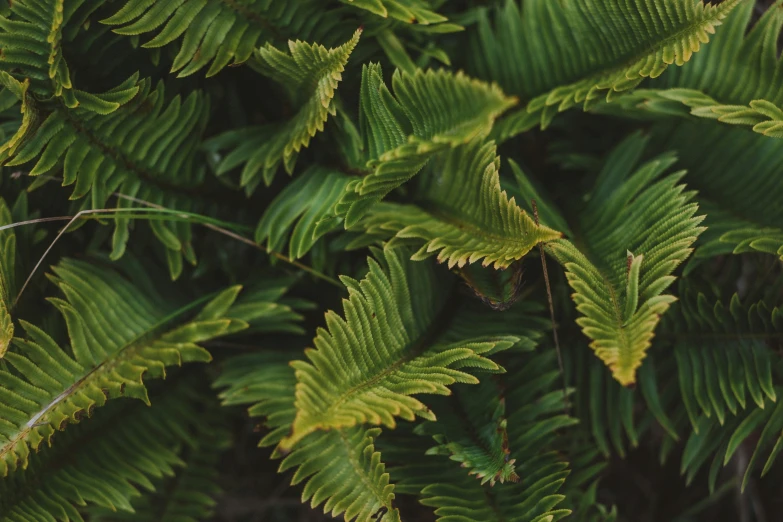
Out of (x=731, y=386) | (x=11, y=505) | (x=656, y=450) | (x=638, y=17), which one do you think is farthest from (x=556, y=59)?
(x=11, y=505)

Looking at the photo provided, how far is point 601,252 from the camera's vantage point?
1730mm

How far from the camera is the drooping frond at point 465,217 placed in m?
1.48

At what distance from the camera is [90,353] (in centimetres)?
170

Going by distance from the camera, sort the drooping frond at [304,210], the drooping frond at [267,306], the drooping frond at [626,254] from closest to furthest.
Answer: the drooping frond at [626,254], the drooping frond at [304,210], the drooping frond at [267,306]

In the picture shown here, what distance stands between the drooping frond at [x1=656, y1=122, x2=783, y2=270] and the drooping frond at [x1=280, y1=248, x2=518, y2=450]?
65 cm

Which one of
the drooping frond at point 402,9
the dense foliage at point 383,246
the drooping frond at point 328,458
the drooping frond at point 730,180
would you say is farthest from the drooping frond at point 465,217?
the drooping frond at point 730,180

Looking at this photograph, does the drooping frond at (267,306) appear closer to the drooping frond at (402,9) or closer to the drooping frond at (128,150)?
the drooping frond at (128,150)

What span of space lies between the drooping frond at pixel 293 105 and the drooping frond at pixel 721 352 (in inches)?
41.8

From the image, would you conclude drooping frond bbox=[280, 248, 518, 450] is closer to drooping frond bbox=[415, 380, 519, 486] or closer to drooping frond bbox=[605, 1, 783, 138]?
drooping frond bbox=[415, 380, 519, 486]

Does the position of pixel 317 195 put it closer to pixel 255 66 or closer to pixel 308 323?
pixel 255 66

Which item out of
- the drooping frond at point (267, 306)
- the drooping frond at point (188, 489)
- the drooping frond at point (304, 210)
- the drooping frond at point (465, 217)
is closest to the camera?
the drooping frond at point (465, 217)

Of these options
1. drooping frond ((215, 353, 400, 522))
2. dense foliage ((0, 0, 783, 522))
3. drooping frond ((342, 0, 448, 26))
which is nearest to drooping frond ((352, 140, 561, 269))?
dense foliage ((0, 0, 783, 522))

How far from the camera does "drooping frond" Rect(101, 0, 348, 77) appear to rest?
1678mm

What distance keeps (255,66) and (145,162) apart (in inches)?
15.2
